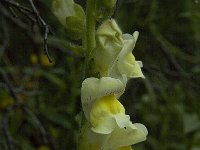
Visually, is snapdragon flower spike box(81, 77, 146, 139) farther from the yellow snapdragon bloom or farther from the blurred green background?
the blurred green background

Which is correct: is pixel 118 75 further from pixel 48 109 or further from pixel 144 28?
pixel 144 28

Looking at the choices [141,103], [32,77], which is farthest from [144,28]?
[32,77]

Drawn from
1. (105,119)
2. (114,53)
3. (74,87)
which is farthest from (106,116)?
(74,87)

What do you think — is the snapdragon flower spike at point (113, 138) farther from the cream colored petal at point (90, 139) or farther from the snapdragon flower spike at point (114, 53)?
the snapdragon flower spike at point (114, 53)

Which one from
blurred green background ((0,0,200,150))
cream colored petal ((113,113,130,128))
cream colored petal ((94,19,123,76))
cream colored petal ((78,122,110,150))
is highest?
cream colored petal ((94,19,123,76))

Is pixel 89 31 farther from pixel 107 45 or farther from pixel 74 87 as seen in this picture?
pixel 74 87

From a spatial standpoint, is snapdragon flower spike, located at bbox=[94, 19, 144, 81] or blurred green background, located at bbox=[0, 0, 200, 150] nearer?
snapdragon flower spike, located at bbox=[94, 19, 144, 81]

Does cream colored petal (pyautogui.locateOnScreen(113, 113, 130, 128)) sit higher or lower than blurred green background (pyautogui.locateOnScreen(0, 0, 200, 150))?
higher

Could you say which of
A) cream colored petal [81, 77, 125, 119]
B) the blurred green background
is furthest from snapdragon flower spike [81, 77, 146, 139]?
the blurred green background
